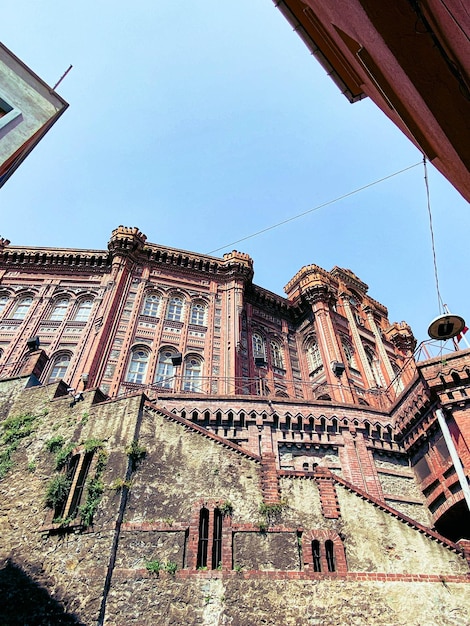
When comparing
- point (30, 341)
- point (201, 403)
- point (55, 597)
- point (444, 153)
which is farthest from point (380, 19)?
point (30, 341)

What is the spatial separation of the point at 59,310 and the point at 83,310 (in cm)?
150

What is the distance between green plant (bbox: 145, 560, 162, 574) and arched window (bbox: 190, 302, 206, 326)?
16.7 m

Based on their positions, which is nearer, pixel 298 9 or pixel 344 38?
pixel 344 38

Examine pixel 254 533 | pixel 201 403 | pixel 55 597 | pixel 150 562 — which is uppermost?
pixel 201 403

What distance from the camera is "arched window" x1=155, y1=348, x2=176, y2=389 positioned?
23.0m

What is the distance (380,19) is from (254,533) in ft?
39.0

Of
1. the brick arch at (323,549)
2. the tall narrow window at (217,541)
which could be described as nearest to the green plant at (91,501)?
the tall narrow window at (217,541)

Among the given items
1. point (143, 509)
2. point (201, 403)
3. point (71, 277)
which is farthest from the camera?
point (71, 277)

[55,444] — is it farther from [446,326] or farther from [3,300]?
[3,300]

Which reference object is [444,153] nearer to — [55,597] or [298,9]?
[298,9]

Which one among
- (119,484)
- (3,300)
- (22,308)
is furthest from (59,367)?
(119,484)

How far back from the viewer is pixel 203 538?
11680 millimetres

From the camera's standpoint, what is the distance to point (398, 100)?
5.89 metres

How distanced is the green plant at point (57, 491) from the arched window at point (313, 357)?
18.0 m
